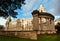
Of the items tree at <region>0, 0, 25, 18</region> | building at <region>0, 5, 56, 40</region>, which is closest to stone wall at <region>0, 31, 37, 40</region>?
building at <region>0, 5, 56, 40</region>

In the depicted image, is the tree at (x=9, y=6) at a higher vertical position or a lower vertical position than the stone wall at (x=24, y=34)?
higher

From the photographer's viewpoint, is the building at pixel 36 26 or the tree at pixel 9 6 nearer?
the building at pixel 36 26

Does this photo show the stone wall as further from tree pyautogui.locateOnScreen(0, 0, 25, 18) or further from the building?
tree pyautogui.locateOnScreen(0, 0, 25, 18)

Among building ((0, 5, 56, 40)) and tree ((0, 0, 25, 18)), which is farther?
tree ((0, 0, 25, 18))

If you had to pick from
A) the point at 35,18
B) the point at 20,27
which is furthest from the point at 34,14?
the point at 20,27

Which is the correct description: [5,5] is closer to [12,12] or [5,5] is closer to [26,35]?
[12,12]

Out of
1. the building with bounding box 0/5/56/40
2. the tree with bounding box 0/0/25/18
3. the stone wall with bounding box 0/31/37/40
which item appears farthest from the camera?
the tree with bounding box 0/0/25/18

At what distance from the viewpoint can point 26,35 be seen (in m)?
22.3

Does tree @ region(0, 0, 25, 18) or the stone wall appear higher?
tree @ region(0, 0, 25, 18)

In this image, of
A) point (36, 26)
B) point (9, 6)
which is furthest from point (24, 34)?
point (9, 6)

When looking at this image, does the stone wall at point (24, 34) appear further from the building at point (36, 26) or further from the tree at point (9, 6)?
the tree at point (9, 6)

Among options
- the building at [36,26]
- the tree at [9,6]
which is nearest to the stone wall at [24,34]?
the building at [36,26]

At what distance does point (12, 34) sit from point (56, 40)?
6550 mm

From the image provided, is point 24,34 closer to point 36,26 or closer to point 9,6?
point 36,26
